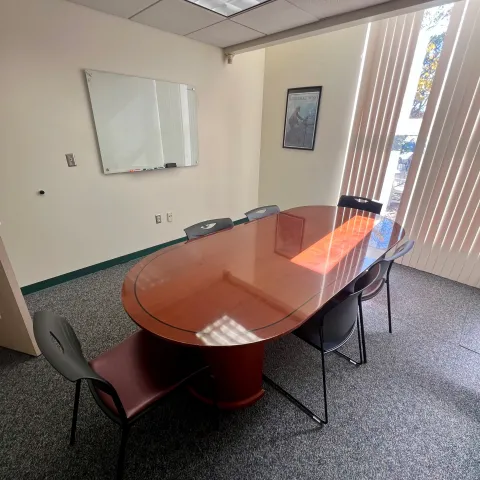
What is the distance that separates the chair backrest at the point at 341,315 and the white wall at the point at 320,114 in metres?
2.24

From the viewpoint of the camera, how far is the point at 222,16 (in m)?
2.23

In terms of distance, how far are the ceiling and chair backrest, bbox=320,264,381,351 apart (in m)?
2.15

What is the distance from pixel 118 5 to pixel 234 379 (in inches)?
114

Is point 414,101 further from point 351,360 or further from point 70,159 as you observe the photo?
point 70,159

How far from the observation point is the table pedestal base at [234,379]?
1244 mm

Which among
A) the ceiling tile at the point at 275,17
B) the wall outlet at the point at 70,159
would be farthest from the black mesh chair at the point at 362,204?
the wall outlet at the point at 70,159

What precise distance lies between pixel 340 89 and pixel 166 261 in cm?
289

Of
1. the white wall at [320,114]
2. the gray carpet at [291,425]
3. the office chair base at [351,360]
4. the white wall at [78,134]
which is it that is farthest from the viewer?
the white wall at [320,114]

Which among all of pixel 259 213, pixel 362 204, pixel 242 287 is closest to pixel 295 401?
pixel 242 287

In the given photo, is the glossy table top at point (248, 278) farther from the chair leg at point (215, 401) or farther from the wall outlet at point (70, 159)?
the wall outlet at point (70, 159)

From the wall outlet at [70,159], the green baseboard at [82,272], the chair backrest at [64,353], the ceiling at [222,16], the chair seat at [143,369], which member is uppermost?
the ceiling at [222,16]

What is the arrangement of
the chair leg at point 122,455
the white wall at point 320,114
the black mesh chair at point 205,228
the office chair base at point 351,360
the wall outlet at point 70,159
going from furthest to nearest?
the white wall at point 320,114
the wall outlet at point 70,159
the black mesh chair at point 205,228
the office chair base at point 351,360
the chair leg at point 122,455

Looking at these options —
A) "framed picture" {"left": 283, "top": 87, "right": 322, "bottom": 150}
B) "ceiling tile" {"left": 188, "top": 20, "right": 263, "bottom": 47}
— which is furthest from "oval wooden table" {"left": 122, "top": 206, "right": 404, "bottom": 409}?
"ceiling tile" {"left": 188, "top": 20, "right": 263, "bottom": 47}

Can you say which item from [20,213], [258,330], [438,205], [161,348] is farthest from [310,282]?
[20,213]
